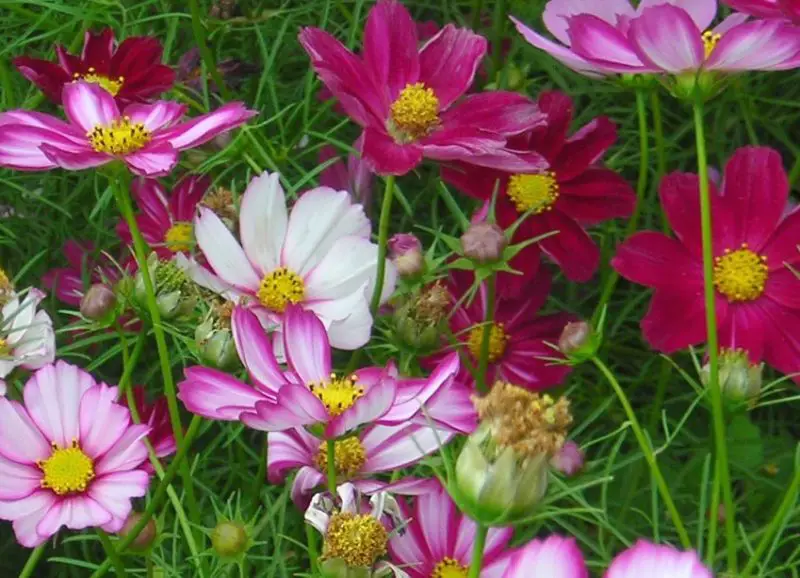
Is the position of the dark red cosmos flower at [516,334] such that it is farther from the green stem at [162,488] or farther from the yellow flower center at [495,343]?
the green stem at [162,488]

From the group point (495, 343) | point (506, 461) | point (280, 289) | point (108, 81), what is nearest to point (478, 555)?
point (506, 461)

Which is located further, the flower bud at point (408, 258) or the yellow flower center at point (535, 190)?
the yellow flower center at point (535, 190)

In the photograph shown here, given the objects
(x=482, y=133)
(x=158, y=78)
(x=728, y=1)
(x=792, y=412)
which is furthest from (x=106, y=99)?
(x=792, y=412)

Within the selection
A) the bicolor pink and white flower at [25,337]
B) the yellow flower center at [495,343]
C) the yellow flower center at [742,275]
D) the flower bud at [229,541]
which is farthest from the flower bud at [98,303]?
the yellow flower center at [742,275]

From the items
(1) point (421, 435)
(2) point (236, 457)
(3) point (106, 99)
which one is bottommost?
(1) point (421, 435)

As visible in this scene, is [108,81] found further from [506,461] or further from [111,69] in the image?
[506,461]

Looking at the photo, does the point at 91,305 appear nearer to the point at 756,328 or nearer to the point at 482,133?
the point at 482,133

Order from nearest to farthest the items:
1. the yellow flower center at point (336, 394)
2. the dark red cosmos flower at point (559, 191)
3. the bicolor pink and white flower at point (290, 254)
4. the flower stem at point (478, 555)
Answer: the flower stem at point (478, 555) < the yellow flower center at point (336, 394) < the bicolor pink and white flower at point (290, 254) < the dark red cosmos flower at point (559, 191)
